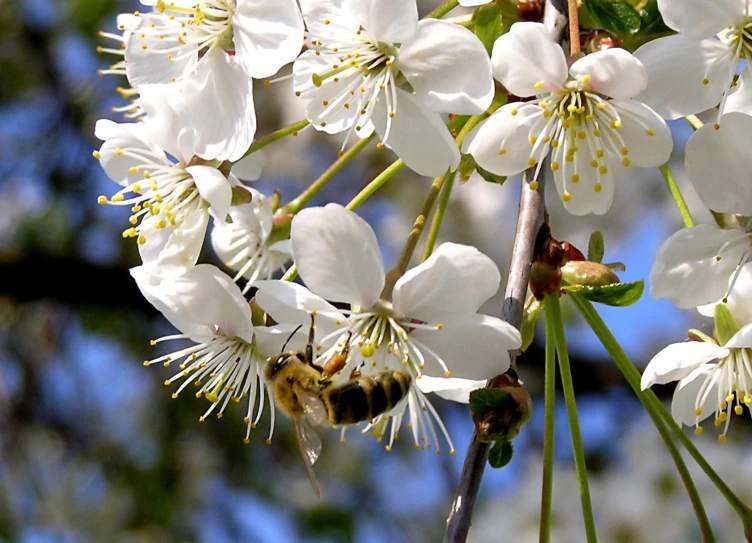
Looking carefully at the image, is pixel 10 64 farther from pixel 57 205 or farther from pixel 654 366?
pixel 654 366

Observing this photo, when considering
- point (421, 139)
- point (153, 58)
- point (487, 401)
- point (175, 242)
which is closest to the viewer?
point (487, 401)

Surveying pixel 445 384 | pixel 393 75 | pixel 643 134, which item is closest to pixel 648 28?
pixel 643 134

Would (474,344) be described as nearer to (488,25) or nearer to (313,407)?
(313,407)

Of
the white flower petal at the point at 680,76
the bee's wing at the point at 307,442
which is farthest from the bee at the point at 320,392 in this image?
the white flower petal at the point at 680,76

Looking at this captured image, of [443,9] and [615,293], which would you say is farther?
[443,9]

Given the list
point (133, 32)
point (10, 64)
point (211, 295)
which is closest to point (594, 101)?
point (211, 295)

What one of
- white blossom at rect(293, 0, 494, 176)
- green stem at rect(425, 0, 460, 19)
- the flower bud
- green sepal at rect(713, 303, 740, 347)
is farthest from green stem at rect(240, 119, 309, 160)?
Answer: green sepal at rect(713, 303, 740, 347)

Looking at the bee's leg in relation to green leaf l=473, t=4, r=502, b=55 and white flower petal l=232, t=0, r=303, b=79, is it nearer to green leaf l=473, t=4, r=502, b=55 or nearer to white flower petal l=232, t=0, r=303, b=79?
white flower petal l=232, t=0, r=303, b=79
